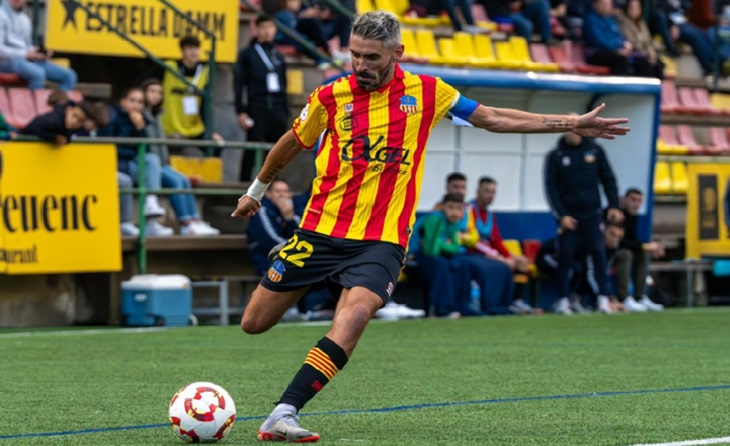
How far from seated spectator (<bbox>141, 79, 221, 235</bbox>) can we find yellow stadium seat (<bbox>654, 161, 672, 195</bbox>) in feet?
22.6

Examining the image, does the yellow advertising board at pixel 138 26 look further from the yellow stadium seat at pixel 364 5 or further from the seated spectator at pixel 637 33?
the seated spectator at pixel 637 33

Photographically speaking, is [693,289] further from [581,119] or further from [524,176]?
[581,119]

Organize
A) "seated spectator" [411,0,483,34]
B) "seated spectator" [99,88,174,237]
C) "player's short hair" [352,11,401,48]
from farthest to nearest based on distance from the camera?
"seated spectator" [411,0,483,34] < "seated spectator" [99,88,174,237] < "player's short hair" [352,11,401,48]

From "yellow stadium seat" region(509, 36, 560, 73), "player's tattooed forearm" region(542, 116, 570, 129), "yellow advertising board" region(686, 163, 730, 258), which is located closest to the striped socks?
"player's tattooed forearm" region(542, 116, 570, 129)

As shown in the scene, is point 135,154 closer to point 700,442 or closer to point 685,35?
point 700,442

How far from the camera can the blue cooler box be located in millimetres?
14765

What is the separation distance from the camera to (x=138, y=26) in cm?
1741

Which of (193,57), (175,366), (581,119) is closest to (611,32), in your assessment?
(193,57)

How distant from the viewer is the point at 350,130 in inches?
279

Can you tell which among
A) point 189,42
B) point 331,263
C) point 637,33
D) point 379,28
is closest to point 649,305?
point 189,42

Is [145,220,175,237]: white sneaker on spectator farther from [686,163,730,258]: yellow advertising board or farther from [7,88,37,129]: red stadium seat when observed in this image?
[686,163,730,258]: yellow advertising board

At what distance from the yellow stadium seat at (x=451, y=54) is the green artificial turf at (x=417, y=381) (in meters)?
7.08

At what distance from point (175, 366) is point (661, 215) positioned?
11.2 metres


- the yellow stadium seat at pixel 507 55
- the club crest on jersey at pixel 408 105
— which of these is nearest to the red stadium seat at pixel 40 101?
the yellow stadium seat at pixel 507 55
